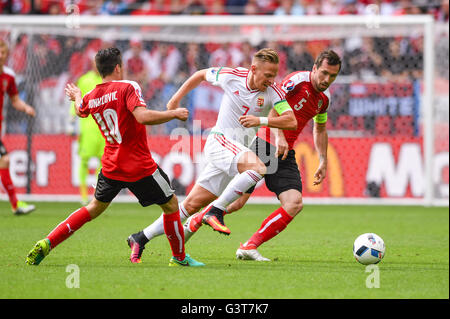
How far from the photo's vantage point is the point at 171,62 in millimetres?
15547

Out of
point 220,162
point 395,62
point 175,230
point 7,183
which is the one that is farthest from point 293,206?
point 395,62

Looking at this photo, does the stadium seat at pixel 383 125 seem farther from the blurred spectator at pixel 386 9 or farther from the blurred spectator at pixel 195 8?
the blurred spectator at pixel 195 8

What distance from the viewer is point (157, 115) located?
586 cm

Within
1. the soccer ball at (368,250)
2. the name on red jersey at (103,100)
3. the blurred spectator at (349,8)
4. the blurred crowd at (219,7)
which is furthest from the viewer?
the blurred spectator at (349,8)

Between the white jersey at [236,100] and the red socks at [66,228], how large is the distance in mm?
1588

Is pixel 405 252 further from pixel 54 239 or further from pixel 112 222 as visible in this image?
pixel 112 222

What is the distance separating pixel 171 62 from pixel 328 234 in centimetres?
686

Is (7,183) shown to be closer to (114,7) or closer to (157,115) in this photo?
(157,115)

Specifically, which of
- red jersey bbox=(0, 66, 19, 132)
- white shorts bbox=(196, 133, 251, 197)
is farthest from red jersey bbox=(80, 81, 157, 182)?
red jersey bbox=(0, 66, 19, 132)

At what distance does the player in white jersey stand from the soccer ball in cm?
108

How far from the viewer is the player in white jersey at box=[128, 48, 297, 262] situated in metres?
6.89

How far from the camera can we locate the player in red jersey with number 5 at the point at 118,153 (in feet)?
20.3

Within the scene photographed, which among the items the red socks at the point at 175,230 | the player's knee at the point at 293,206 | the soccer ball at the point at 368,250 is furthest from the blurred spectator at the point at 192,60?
the red socks at the point at 175,230

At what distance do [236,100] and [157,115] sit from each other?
63.2 inches
